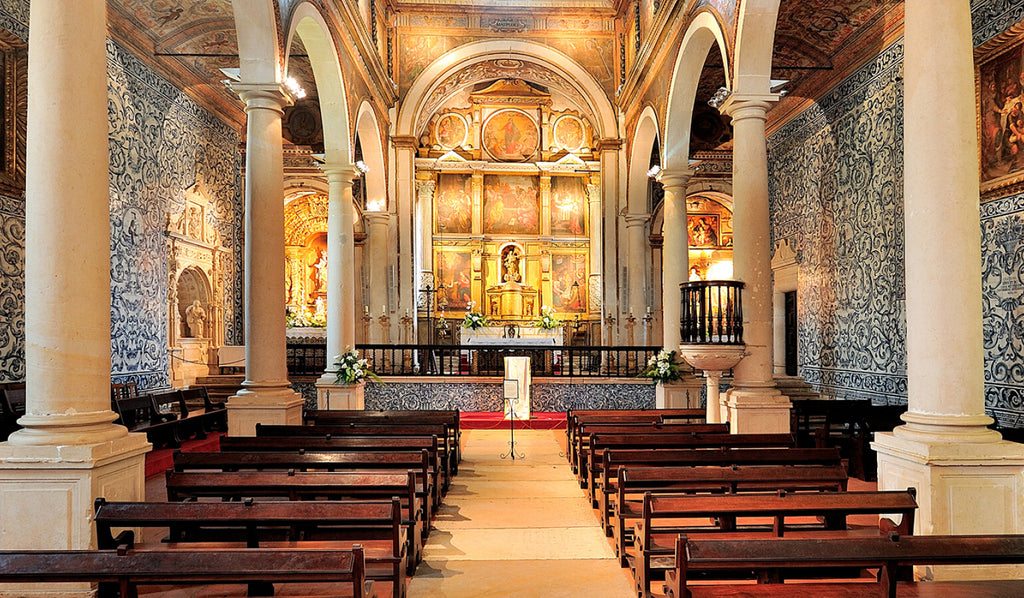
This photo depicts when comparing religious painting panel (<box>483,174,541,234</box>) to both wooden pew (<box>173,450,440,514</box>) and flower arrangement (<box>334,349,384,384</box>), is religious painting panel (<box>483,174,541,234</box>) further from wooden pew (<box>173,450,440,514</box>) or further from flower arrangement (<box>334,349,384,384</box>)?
wooden pew (<box>173,450,440,514</box>)

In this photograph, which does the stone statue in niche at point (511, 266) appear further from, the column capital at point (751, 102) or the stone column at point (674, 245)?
the column capital at point (751, 102)

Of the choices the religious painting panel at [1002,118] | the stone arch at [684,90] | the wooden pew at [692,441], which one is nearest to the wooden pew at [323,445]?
the wooden pew at [692,441]

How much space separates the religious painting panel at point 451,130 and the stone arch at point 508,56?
131 inches

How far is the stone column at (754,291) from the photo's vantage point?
805cm

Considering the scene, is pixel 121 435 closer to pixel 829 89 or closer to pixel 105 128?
pixel 105 128

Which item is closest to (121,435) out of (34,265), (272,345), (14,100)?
(34,265)

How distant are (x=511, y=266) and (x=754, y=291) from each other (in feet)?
44.8

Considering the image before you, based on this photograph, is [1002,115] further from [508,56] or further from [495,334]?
[495,334]

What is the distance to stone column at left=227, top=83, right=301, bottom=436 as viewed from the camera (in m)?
7.74

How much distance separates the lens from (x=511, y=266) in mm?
21391

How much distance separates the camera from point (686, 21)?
36.2 ft

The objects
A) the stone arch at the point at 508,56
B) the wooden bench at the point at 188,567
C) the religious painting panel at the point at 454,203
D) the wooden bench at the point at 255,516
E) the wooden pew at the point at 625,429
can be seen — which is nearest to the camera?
the wooden bench at the point at 188,567

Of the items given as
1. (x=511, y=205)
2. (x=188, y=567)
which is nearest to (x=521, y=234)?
(x=511, y=205)

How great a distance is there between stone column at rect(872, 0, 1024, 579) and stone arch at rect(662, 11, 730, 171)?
237 inches
